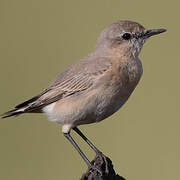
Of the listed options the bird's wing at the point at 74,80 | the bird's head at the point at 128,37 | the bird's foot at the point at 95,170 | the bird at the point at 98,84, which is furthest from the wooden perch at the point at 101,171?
the bird's head at the point at 128,37

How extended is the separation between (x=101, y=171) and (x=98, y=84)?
97 centimetres

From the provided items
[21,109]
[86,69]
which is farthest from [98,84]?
[21,109]

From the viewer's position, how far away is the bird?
7.52 meters

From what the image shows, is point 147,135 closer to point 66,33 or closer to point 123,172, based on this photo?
point 123,172

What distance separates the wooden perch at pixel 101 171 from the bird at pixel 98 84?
4.9 inches

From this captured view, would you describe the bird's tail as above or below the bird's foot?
above

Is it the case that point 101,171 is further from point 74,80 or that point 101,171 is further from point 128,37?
point 128,37

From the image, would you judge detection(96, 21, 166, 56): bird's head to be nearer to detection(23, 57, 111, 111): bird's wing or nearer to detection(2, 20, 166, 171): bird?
detection(2, 20, 166, 171): bird

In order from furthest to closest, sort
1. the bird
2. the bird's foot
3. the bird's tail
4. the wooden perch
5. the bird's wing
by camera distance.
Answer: the bird's tail → the bird's wing → the bird → the bird's foot → the wooden perch

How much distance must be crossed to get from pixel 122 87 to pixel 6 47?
3.11m

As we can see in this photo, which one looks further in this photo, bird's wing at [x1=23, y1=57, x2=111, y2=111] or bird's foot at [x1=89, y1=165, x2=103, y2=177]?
bird's wing at [x1=23, y1=57, x2=111, y2=111]

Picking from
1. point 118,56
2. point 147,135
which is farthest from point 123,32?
point 147,135

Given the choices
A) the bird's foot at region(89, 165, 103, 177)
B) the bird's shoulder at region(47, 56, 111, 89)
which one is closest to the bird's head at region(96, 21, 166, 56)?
the bird's shoulder at region(47, 56, 111, 89)

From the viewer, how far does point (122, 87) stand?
750 centimetres
